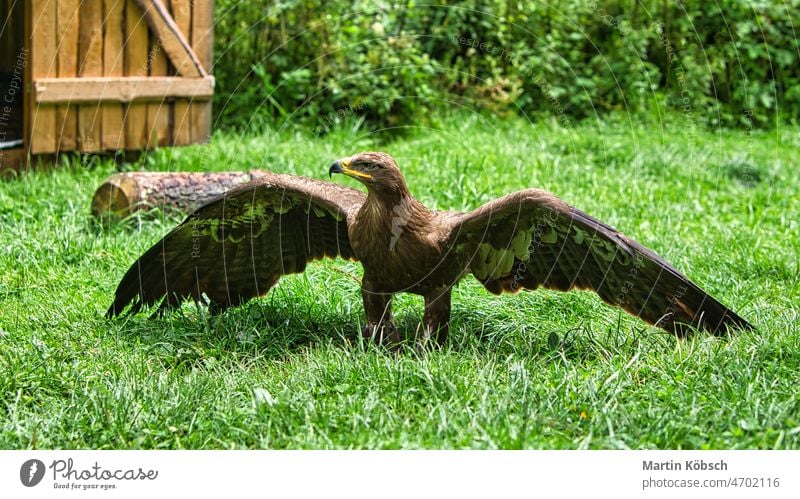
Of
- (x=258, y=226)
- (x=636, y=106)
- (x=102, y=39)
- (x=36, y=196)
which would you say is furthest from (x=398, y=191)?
(x=636, y=106)

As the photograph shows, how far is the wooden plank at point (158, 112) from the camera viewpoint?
28.9ft

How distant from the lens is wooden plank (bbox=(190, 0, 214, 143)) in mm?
8984

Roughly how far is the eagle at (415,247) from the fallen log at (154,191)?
1.66 metres

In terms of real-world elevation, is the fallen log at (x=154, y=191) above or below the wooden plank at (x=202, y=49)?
below

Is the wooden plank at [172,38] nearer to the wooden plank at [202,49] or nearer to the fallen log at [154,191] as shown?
the wooden plank at [202,49]

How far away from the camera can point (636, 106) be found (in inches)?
458

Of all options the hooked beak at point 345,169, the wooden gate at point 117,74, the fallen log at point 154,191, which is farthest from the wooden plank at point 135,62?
the hooked beak at point 345,169

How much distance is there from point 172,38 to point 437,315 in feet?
16.2

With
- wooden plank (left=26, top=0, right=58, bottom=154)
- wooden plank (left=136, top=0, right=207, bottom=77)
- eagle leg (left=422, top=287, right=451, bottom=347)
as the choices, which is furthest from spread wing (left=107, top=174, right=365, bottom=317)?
wooden plank (left=136, top=0, right=207, bottom=77)

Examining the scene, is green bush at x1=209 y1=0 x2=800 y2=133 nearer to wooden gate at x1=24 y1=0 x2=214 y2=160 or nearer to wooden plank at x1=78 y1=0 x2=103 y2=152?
wooden gate at x1=24 y1=0 x2=214 y2=160

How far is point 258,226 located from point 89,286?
137cm

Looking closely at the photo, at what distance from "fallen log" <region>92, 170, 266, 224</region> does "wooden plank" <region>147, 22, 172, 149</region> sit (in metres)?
1.76

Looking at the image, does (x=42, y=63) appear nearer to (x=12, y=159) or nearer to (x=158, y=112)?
(x=12, y=159)
